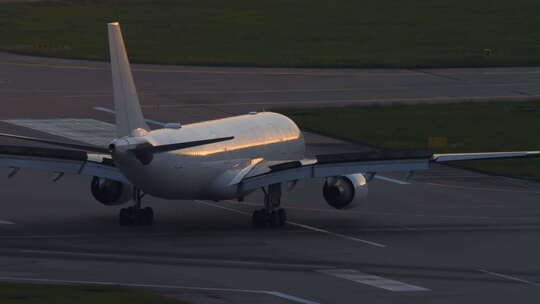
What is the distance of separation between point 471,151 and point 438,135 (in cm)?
571

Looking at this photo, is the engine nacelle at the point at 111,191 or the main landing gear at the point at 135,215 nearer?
the main landing gear at the point at 135,215

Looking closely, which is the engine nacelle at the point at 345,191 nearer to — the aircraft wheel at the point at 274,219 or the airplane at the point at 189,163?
the airplane at the point at 189,163

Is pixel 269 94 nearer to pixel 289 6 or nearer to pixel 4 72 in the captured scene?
pixel 4 72

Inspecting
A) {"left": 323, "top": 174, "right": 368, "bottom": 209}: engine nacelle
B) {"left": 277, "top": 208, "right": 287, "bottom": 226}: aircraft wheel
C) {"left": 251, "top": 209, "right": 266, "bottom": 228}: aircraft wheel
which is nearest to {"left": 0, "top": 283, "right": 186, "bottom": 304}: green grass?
{"left": 251, "top": 209, "right": 266, "bottom": 228}: aircraft wheel

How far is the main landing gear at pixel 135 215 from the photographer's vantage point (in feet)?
161

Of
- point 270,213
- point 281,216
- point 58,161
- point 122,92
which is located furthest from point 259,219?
point 58,161

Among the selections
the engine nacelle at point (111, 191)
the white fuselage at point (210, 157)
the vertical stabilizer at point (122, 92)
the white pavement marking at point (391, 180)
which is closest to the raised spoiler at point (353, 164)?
the white fuselage at point (210, 157)

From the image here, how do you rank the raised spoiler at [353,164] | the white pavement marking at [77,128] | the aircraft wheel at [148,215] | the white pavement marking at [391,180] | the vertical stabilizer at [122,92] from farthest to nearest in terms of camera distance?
the white pavement marking at [77,128] < the white pavement marking at [391,180] < the aircraft wheel at [148,215] < the raised spoiler at [353,164] < the vertical stabilizer at [122,92]

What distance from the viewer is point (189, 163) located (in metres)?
46.7

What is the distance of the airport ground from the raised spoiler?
7.18ft

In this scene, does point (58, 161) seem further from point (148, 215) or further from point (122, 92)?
point (122, 92)

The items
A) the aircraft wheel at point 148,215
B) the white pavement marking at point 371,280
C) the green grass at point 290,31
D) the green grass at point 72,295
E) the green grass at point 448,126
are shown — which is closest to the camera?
the green grass at point 72,295

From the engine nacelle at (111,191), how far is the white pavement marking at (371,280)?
11.2 m

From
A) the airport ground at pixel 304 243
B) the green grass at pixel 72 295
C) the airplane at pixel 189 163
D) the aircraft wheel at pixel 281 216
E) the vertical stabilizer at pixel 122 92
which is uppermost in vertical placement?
the vertical stabilizer at pixel 122 92
